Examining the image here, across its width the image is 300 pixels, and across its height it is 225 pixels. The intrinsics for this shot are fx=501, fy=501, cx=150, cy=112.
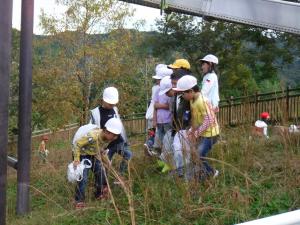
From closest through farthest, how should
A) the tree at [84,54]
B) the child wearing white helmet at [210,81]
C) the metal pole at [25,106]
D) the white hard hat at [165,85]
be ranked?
1. the metal pole at [25,106]
2. the child wearing white helmet at [210,81]
3. the white hard hat at [165,85]
4. the tree at [84,54]

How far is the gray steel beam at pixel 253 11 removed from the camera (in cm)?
542

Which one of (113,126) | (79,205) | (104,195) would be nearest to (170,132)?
(113,126)

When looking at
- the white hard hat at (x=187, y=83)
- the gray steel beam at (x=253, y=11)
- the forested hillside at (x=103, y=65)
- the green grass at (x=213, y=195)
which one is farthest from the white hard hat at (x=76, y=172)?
the forested hillside at (x=103, y=65)

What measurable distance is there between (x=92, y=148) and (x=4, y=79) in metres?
1.11

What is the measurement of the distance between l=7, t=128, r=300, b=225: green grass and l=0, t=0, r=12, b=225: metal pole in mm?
398

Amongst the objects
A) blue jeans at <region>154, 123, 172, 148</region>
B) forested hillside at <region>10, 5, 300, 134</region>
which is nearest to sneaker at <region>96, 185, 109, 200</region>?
blue jeans at <region>154, 123, 172, 148</region>

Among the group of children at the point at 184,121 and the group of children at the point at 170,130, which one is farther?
the group of children at the point at 170,130

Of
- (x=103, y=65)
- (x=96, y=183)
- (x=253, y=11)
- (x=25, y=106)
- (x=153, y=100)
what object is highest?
(x=103, y=65)

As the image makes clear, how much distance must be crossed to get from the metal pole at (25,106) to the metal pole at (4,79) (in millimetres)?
775

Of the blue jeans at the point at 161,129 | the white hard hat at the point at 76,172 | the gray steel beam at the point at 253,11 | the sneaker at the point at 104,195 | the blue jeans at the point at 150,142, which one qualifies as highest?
the gray steel beam at the point at 253,11

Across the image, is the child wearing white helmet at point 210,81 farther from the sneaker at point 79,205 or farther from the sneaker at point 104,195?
the sneaker at point 79,205

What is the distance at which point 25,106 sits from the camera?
224 inches

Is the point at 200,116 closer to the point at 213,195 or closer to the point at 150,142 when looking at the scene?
the point at 213,195

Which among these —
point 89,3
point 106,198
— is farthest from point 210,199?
point 89,3
